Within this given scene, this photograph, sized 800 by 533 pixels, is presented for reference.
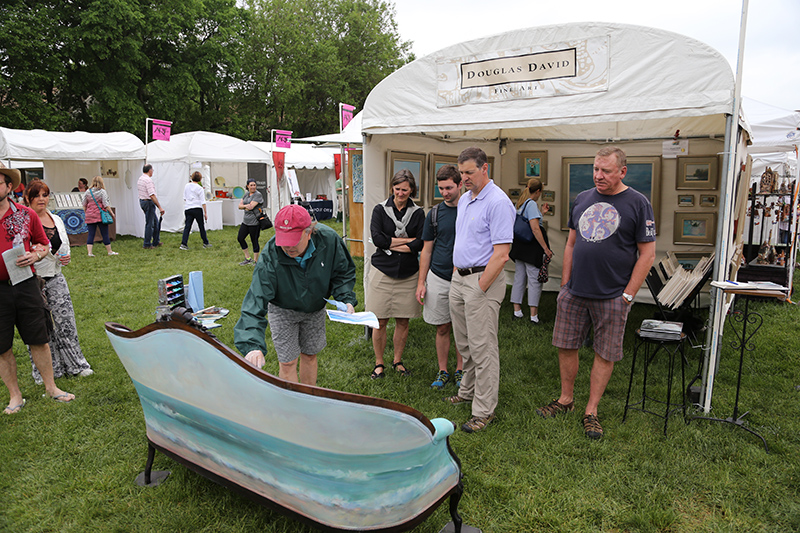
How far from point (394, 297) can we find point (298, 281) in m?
1.59

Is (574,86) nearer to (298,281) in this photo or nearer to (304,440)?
(298,281)

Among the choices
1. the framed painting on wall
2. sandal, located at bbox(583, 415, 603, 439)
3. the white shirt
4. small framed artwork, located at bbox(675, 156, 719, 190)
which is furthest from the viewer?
the white shirt

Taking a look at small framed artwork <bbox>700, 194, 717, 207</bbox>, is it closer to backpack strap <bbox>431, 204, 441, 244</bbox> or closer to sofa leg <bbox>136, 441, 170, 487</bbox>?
backpack strap <bbox>431, 204, 441, 244</bbox>

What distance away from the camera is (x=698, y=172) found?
20.6 ft

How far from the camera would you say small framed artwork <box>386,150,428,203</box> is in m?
5.61

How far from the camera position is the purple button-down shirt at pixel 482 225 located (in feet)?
11.4

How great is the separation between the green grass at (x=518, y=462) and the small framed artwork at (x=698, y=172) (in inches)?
83.2

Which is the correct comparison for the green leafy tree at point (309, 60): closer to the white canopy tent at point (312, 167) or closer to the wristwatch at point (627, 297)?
the white canopy tent at point (312, 167)

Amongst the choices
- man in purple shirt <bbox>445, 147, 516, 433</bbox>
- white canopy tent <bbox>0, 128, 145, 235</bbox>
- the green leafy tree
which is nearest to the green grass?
man in purple shirt <bbox>445, 147, 516, 433</bbox>

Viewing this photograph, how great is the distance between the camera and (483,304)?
3.61 metres

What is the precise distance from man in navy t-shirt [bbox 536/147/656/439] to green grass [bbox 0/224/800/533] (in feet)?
1.52

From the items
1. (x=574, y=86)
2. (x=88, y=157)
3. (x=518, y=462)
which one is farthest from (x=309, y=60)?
(x=518, y=462)

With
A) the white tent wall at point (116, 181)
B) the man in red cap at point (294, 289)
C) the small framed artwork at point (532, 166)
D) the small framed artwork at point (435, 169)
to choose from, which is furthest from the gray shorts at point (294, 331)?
the white tent wall at point (116, 181)

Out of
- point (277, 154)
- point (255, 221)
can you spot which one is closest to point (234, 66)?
point (277, 154)
